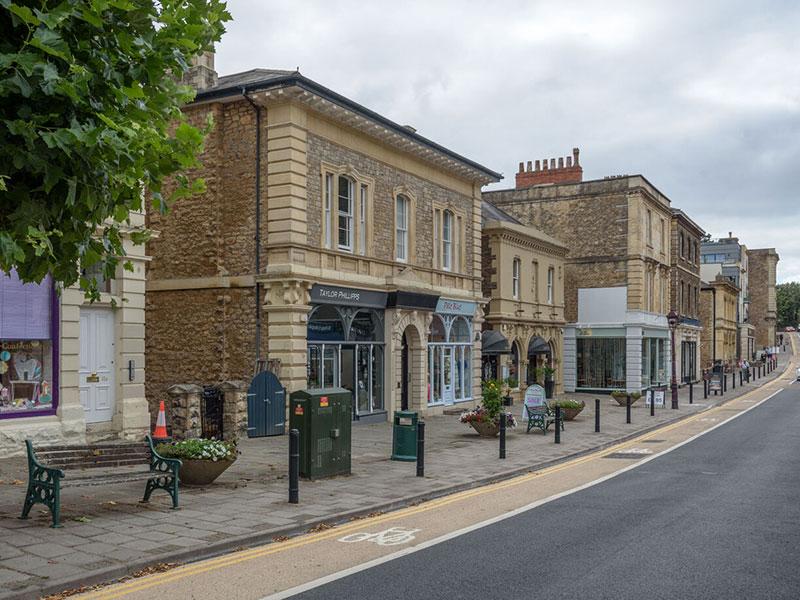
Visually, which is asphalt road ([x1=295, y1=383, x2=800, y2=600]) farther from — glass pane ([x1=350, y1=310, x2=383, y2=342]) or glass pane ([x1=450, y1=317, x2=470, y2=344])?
glass pane ([x1=450, y1=317, x2=470, y2=344])

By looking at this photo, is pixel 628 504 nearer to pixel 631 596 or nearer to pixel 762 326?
pixel 631 596

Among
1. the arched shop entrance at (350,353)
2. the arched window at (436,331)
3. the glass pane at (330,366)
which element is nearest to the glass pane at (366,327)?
the arched shop entrance at (350,353)

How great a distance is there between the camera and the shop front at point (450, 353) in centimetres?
2767

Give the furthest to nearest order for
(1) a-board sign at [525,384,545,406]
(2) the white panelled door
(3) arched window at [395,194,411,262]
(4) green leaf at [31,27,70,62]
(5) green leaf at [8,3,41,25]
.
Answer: (3) arched window at [395,194,411,262], (1) a-board sign at [525,384,545,406], (2) the white panelled door, (4) green leaf at [31,27,70,62], (5) green leaf at [8,3,41,25]

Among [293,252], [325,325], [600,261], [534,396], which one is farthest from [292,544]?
[600,261]

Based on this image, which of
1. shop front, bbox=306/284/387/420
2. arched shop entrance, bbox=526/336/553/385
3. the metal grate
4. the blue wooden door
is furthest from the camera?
arched shop entrance, bbox=526/336/553/385

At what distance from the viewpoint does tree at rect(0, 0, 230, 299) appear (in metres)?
6.27

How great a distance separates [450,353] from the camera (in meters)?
28.9

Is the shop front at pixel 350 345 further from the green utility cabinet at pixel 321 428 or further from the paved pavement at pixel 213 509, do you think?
the green utility cabinet at pixel 321 428

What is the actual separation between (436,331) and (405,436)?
12589 millimetres

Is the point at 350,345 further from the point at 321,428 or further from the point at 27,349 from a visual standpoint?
the point at 321,428

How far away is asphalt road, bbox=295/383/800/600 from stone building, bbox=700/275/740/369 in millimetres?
56518

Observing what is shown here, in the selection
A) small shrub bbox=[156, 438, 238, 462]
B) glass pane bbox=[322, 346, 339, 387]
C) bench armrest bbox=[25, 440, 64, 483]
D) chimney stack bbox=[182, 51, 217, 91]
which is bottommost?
small shrub bbox=[156, 438, 238, 462]

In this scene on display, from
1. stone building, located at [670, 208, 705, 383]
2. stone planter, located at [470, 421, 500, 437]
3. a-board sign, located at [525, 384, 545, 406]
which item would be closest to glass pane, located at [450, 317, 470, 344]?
a-board sign, located at [525, 384, 545, 406]
